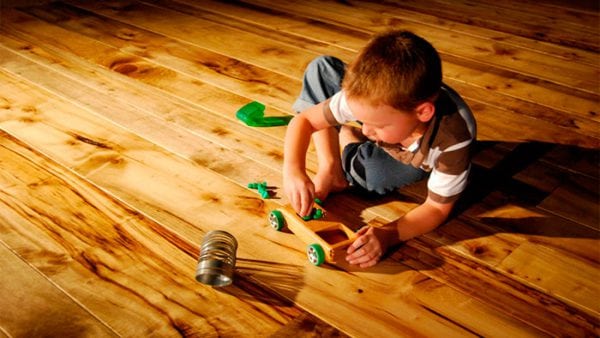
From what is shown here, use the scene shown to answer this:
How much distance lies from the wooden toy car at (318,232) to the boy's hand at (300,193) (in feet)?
0.06

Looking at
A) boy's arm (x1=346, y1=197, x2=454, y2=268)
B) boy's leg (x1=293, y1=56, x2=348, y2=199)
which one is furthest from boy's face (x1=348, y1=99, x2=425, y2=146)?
boy's leg (x1=293, y1=56, x2=348, y2=199)

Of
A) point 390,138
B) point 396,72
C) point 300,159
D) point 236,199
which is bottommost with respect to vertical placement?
point 236,199

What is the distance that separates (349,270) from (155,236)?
377 mm

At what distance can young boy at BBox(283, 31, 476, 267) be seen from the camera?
1035 millimetres

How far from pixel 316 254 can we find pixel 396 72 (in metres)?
0.35

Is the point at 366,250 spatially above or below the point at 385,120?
below

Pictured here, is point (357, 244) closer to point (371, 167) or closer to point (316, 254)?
point (316, 254)

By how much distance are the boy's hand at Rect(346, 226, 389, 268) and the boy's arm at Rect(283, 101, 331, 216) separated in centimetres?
12

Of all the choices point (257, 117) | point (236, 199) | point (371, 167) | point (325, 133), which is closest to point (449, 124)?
point (371, 167)

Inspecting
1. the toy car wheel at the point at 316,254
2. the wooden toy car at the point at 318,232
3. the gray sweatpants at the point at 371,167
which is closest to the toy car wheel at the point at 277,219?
the wooden toy car at the point at 318,232

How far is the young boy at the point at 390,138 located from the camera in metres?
1.04

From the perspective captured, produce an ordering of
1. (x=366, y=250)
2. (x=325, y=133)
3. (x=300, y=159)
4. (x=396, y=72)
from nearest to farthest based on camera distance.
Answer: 1. (x=396, y=72)
2. (x=366, y=250)
3. (x=300, y=159)
4. (x=325, y=133)

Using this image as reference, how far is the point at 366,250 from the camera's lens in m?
1.13

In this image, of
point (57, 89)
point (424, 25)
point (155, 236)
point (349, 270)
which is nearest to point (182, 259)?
point (155, 236)
